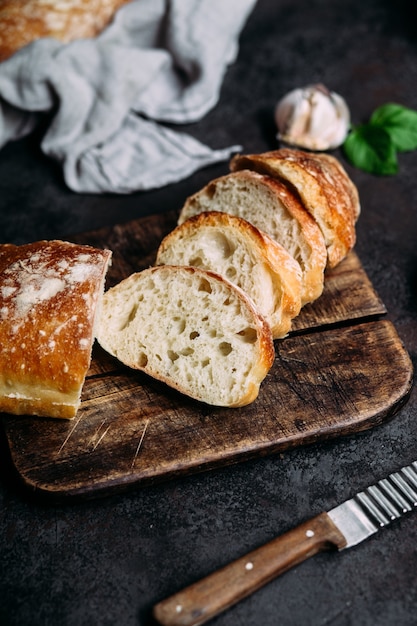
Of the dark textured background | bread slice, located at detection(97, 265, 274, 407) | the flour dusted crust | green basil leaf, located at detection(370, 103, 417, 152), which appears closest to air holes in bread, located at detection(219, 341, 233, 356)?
bread slice, located at detection(97, 265, 274, 407)

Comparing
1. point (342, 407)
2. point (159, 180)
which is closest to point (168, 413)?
point (342, 407)

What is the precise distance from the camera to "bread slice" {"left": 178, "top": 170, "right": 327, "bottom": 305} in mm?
2859

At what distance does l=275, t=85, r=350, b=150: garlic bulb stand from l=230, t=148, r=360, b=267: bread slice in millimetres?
641

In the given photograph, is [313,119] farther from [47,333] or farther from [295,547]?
[295,547]

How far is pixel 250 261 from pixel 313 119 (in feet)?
4.39

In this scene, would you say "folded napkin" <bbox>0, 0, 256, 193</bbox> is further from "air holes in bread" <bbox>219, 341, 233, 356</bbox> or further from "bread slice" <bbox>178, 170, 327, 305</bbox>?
"air holes in bread" <bbox>219, 341, 233, 356</bbox>

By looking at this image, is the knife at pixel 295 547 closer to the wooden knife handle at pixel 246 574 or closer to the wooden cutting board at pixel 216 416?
the wooden knife handle at pixel 246 574

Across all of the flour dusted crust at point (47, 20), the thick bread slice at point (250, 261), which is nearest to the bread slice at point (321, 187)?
the thick bread slice at point (250, 261)

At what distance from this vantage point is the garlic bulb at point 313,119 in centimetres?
373

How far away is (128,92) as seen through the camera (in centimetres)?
387

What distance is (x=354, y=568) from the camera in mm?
2402

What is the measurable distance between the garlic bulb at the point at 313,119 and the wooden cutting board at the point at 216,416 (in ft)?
3.97

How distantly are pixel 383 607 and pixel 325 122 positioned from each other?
247 centimetres

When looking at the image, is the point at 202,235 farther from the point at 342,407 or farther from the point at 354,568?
→ the point at 354,568
